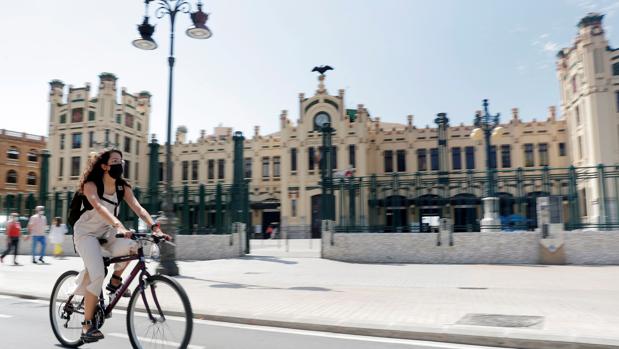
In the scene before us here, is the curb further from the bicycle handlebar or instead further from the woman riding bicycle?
the bicycle handlebar

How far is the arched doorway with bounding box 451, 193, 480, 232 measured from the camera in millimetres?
15289

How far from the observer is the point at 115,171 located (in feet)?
15.2

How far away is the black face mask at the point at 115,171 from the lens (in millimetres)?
4617

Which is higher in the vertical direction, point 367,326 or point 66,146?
point 66,146

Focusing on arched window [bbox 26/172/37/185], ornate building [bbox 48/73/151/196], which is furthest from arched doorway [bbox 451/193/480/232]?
arched window [bbox 26/172/37/185]

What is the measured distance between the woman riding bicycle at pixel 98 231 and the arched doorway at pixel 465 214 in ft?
41.3

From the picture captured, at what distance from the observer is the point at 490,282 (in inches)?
409

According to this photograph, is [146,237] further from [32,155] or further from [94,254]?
[32,155]

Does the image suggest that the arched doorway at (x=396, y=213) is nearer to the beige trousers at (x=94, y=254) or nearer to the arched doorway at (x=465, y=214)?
the arched doorway at (x=465, y=214)

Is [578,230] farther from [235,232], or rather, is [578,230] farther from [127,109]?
[127,109]

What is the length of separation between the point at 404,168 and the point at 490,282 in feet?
105

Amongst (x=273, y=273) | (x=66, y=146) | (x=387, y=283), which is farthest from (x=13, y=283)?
(x=66, y=146)

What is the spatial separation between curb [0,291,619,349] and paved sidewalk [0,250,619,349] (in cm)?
1

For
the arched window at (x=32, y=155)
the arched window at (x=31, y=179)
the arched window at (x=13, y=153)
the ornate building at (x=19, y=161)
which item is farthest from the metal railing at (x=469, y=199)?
the arched window at (x=32, y=155)
